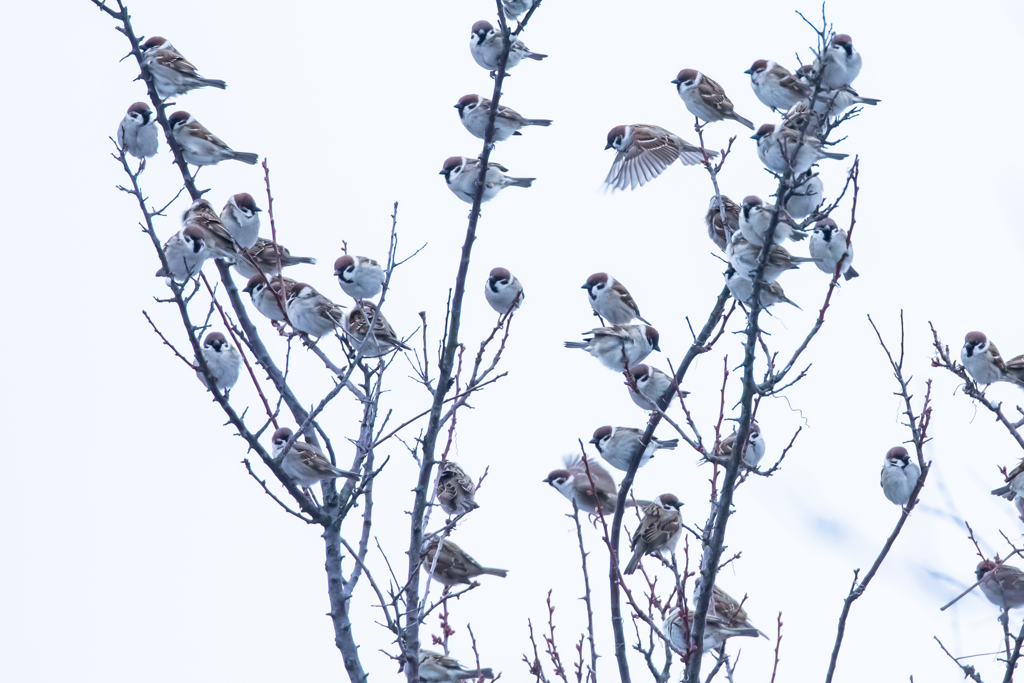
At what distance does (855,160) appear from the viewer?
11.2 feet

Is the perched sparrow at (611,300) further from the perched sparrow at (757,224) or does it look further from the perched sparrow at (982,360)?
the perched sparrow at (982,360)

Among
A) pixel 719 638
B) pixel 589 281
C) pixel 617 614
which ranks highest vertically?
pixel 589 281

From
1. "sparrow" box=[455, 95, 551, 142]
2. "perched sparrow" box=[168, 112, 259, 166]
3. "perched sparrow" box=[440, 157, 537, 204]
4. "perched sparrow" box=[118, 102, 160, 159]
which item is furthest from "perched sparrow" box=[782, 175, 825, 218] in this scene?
"perched sparrow" box=[118, 102, 160, 159]

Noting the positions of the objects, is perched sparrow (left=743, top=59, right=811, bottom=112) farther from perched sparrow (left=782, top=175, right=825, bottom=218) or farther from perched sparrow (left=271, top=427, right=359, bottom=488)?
perched sparrow (left=271, top=427, right=359, bottom=488)

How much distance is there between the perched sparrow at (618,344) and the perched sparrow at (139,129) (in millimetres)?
2957

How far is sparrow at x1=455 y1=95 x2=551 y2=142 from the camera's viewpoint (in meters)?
6.23

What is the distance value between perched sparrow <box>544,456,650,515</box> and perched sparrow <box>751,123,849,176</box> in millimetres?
2299

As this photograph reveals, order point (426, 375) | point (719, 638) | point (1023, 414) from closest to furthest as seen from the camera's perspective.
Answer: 1. point (426, 375)
2. point (1023, 414)
3. point (719, 638)

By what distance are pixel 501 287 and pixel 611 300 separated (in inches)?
25.4

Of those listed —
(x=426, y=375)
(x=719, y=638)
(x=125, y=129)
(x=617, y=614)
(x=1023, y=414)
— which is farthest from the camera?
(x=125, y=129)

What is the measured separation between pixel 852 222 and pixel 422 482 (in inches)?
84.1

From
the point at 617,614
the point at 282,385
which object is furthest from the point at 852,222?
the point at 282,385

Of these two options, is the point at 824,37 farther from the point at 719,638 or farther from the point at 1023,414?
the point at 719,638

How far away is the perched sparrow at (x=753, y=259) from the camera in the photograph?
14.2ft
